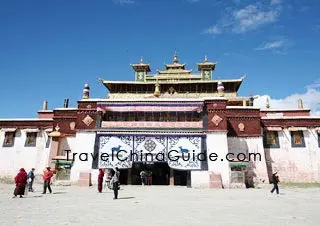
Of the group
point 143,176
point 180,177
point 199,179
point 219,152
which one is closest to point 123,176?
point 143,176

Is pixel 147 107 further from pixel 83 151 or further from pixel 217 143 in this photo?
pixel 217 143

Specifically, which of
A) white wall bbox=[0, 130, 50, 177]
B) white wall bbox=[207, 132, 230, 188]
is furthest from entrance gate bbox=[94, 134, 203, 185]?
white wall bbox=[0, 130, 50, 177]

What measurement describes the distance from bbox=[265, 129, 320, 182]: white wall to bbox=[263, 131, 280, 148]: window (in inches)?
10.7

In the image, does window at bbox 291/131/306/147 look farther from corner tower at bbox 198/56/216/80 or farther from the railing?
corner tower at bbox 198/56/216/80

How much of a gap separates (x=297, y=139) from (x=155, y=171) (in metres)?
12.0

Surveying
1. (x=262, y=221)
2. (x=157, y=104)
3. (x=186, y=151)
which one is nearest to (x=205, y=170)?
(x=186, y=151)

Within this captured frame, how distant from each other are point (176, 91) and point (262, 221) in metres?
25.8

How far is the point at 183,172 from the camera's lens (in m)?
22.7

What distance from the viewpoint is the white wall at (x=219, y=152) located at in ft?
66.8

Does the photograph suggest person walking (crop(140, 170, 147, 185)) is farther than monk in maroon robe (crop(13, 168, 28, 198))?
Yes

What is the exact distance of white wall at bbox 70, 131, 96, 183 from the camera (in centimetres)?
2095

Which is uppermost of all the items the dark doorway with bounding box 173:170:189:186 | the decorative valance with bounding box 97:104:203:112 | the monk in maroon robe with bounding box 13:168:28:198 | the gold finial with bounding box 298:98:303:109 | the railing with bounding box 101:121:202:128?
the gold finial with bounding box 298:98:303:109

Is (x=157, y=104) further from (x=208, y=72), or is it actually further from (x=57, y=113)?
(x=208, y=72)

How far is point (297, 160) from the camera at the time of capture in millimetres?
23094
